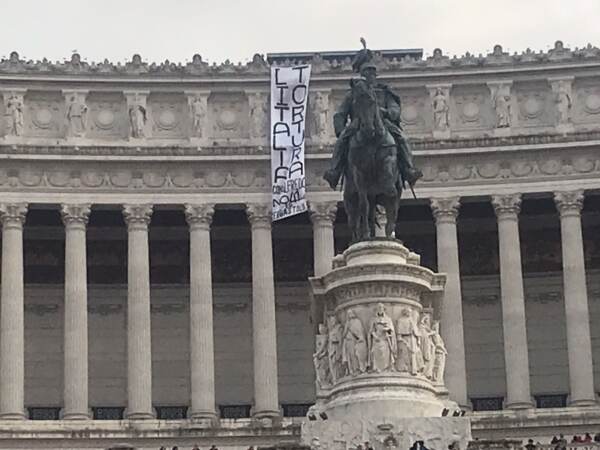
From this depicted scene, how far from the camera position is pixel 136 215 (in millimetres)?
80688

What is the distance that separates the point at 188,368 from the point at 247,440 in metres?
12.2

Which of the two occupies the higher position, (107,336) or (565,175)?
(565,175)

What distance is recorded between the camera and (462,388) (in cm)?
7850

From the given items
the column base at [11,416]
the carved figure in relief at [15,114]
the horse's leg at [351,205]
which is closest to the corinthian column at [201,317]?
the column base at [11,416]

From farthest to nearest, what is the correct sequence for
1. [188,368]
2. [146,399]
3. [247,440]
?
[188,368] → [146,399] → [247,440]

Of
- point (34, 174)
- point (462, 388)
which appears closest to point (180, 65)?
point (34, 174)

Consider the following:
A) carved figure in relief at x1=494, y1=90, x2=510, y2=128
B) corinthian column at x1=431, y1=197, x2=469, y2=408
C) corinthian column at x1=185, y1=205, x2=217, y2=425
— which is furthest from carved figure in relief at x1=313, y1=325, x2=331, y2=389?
carved figure in relief at x1=494, y1=90, x2=510, y2=128

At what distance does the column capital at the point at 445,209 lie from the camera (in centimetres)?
8144

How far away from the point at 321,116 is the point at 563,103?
442 inches

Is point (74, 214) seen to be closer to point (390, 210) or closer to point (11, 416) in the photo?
point (11, 416)

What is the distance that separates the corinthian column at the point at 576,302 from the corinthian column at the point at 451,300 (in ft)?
15.7

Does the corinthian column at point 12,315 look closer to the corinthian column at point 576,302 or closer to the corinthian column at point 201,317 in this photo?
the corinthian column at point 201,317

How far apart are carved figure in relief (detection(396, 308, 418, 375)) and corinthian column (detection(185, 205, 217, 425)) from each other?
35394 millimetres

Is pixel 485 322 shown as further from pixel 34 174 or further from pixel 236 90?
pixel 34 174
